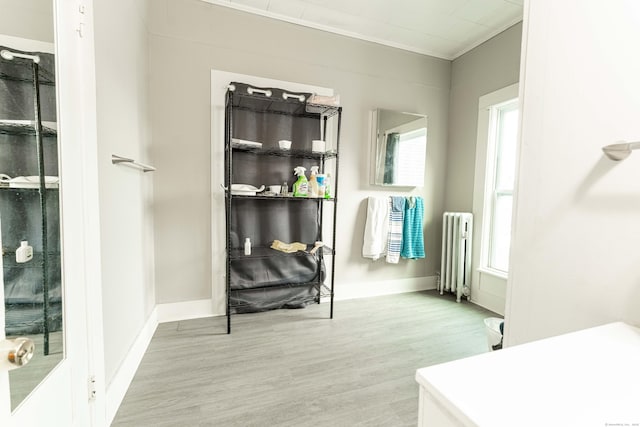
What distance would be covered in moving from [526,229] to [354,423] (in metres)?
1.12

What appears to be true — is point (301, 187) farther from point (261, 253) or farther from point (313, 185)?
point (261, 253)

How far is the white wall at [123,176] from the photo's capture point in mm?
1229

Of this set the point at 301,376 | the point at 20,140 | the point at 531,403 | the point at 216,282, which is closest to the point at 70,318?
the point at 20,140

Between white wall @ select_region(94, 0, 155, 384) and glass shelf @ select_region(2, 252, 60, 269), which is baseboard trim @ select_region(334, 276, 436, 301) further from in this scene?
glass shelf @ select_region(2, 252, 60, 269)

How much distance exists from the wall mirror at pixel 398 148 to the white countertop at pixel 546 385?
7.42ft

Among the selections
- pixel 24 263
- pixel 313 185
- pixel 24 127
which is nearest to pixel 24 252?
pixel 24 263

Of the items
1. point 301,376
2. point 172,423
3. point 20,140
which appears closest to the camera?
point 20,140

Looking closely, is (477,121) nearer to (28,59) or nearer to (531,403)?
(531,403)

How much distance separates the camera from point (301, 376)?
1588 millimetres

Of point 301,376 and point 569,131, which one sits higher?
point 569,131

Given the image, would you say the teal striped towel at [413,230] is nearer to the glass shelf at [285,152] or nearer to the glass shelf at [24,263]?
the glass shelf at [285,152]

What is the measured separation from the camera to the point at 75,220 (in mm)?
962

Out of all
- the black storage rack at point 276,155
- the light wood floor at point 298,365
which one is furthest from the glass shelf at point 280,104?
the light wood floor at point 298,365

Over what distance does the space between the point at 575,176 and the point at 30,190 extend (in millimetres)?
1575
